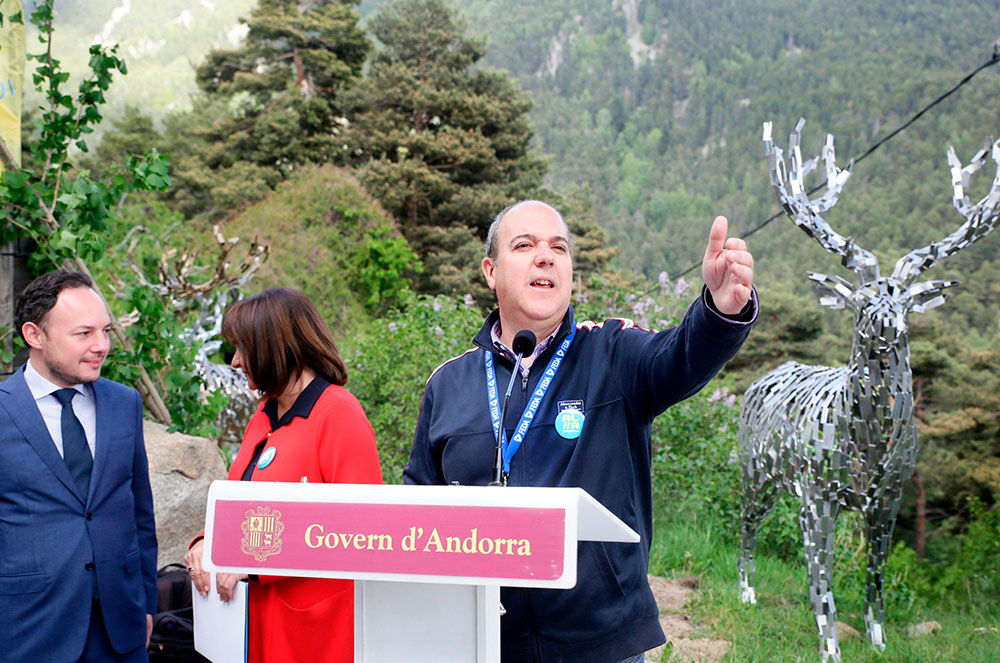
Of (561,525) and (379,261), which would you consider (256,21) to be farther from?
(561,525)

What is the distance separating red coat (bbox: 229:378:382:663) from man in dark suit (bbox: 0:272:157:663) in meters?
0.68

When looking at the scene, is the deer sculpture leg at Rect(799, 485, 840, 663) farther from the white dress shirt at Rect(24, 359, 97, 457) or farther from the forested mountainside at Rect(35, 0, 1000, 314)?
the forested mountainside at Rect(35, 0, 1000, 314)

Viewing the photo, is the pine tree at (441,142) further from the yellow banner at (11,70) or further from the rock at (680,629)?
the yellow banner at (11,70)

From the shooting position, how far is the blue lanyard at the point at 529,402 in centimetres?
185

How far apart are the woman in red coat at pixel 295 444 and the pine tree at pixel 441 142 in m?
16.2

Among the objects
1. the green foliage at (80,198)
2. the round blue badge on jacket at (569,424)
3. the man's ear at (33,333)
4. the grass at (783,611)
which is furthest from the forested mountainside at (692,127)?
the round blue badge on jacket at (569,424)

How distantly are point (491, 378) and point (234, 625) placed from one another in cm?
99

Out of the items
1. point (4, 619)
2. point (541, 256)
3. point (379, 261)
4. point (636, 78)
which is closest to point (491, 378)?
point (541, 256)

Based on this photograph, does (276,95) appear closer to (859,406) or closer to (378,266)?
(378,266)

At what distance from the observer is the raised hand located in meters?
1.55

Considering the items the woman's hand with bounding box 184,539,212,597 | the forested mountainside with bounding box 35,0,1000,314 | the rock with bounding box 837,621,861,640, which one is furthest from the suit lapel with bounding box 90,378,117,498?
the forested mountainside with bounding box 35,0,1000,314

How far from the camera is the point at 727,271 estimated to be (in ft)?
5.24

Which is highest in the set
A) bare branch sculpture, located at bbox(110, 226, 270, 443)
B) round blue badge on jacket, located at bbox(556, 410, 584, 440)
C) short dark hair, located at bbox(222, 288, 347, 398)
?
bare branch sculpture, located at bbox(110, 226, 270, 443)

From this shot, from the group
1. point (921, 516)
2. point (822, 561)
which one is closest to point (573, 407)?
point (822, 561)
